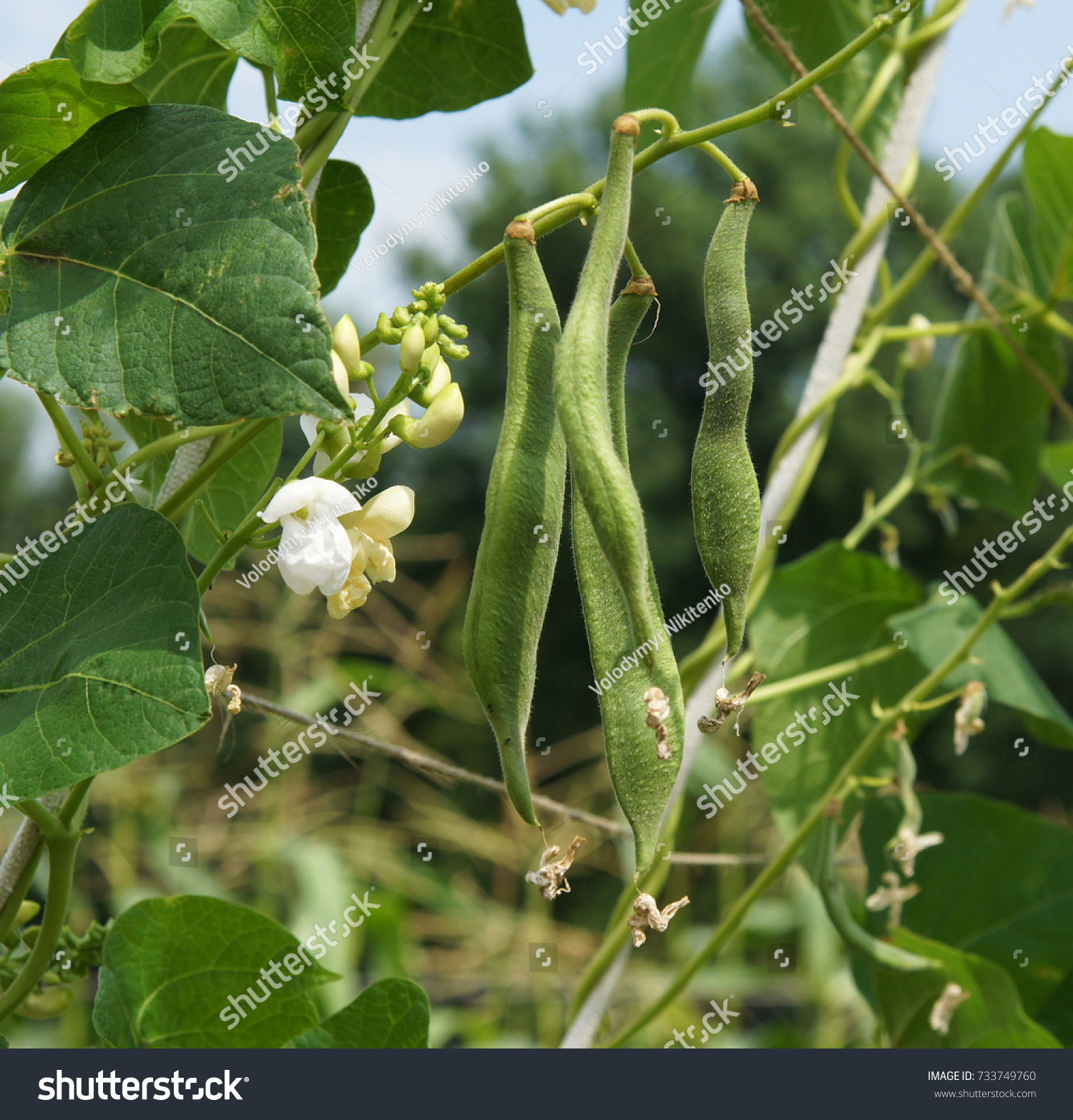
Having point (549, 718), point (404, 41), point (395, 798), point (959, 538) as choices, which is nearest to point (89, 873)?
point (395, 798)

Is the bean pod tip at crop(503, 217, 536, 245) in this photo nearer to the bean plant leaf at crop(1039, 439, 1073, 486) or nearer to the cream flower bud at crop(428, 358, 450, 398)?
the cream flower bud at crop(428, 358, 450, 398)

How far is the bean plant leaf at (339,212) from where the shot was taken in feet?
1.54

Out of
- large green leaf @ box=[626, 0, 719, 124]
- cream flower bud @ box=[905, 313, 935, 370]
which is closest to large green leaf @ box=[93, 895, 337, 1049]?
large green leaf @ box=[626, 0, 719, 124]

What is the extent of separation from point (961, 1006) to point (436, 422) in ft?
1.96

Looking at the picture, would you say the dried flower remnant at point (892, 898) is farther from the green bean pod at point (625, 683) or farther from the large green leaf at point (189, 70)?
the large green leaf at point (189, 70)

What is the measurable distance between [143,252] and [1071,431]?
6.99 metres

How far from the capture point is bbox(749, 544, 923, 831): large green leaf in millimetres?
809

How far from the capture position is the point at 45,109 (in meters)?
0.36

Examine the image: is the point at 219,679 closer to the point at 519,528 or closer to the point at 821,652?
the point at 519,528

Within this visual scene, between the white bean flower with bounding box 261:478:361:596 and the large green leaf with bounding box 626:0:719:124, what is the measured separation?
1.77ft

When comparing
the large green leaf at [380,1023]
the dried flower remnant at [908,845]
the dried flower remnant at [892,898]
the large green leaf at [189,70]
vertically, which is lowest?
the dried flower remnant at [892,898]

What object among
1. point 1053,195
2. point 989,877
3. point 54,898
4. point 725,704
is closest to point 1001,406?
point 1053,195

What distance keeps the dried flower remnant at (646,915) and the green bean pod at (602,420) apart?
0.23 feet

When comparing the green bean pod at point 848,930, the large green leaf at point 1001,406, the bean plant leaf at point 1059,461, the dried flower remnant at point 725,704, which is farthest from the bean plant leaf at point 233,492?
the bean plant leaf at point 1059,461
